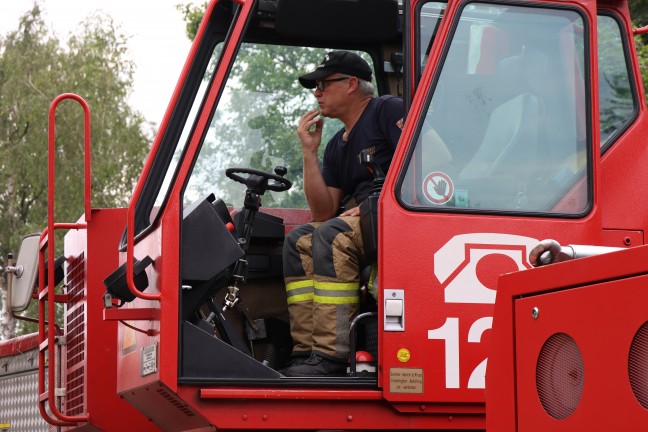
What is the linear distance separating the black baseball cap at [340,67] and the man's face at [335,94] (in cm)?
3

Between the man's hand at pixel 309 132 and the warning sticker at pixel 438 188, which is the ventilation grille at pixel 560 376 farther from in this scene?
the man's hand at pixel 309 132

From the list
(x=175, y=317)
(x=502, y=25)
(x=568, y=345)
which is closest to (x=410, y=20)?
(x=502, y=25)

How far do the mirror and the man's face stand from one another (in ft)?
4.97

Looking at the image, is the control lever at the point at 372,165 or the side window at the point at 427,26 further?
the control lever at the point at 372,165

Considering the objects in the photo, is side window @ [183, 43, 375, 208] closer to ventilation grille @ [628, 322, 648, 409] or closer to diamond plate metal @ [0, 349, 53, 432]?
diamond plate metal @ [0, 349, 53, 432]

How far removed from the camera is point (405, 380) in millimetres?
4324

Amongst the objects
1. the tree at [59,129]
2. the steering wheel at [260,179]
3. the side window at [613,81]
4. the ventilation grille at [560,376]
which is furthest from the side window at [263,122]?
the tree at [59,129]

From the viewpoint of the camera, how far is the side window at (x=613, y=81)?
4879 mm

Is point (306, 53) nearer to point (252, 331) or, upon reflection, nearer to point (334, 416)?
point (252, 331)

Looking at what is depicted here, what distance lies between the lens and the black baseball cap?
5336 millimetres

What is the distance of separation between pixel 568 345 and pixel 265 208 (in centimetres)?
331

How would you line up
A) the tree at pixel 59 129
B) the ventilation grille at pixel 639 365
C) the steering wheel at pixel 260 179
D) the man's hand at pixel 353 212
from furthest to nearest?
the tree at pixel 59 129 < the steering wheel at pixel 260 179 < the man's hand at pixel 353 212 < the ventilation grille at pixel 639 365

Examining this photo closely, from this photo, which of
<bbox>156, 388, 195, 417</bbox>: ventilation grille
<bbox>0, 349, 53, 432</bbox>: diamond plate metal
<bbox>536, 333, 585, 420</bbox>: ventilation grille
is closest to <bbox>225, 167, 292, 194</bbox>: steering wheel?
<bbox>156, 388, 195, 417</bbox>: ventilation grille

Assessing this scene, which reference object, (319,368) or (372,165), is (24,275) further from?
(372,165)
